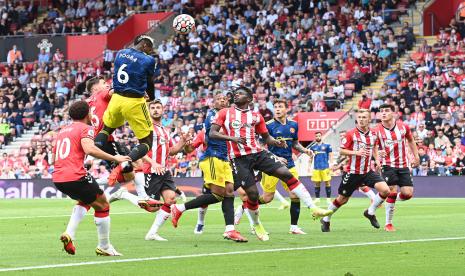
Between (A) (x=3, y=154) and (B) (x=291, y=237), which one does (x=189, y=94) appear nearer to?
(A) (x=3, y=154)

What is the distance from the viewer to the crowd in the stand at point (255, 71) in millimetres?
39969

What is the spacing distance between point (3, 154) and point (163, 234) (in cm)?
2587

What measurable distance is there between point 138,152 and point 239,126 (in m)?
1.85

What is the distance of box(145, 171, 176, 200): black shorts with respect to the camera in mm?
17500

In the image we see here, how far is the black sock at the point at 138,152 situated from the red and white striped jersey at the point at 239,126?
4.54 ft

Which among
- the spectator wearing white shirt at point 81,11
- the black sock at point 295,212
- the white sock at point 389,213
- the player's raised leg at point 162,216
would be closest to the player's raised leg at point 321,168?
the white sock at point 389,213

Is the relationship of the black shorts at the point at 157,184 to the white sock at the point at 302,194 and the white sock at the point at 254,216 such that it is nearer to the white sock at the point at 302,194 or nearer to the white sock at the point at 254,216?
the white sock at the point at 254,216

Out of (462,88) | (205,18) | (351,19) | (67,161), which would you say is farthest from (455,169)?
(67,161)

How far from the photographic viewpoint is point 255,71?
43.5 m

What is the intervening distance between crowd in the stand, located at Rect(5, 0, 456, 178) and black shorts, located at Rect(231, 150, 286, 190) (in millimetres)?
19875

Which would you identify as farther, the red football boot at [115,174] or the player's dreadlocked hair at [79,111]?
the red football boot at [115,174]

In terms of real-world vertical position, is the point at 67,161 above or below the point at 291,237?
above

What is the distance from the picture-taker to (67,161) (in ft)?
44.7

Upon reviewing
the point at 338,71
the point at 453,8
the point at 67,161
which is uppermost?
the point at 453,8
